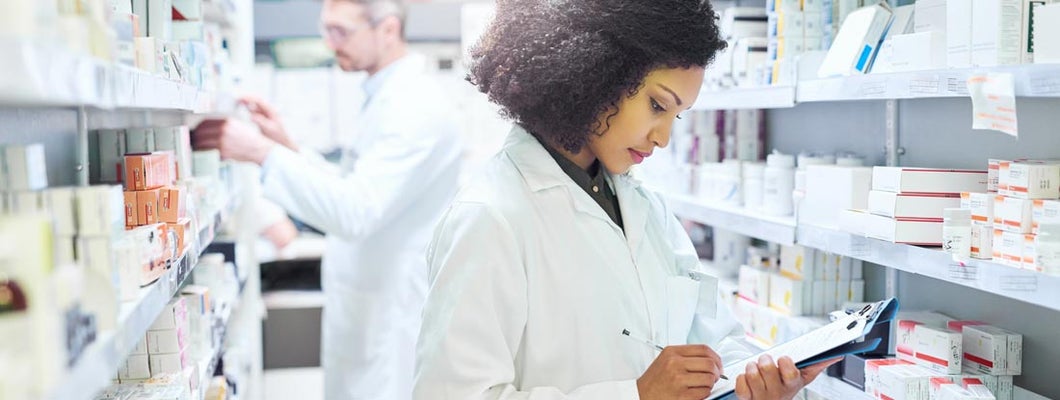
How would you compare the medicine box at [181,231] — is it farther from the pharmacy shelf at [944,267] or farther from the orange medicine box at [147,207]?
the pharmacy shelf at [944,267]

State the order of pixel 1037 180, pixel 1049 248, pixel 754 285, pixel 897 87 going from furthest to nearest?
pixel 754 285, pixel 897 87, pixel 1037 180, pixel 1049 248

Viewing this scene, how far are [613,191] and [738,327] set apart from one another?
44 centimetres

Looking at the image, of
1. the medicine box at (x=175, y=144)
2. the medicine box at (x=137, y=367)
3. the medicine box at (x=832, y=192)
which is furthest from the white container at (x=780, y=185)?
the medicine box at (x=137, y=367)

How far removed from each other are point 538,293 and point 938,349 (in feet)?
3.10

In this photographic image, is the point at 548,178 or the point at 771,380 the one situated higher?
the point at 548,178

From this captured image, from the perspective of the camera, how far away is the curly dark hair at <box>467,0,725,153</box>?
66.2 inches

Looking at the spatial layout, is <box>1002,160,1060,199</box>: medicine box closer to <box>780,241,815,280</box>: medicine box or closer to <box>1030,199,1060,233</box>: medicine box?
<box>1030,199,1060,233</box>: medicine box

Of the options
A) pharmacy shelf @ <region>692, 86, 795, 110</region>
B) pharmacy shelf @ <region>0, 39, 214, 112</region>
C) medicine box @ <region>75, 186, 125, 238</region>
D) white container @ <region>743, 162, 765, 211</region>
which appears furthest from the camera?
white container @ <region>743, 162, 765, 211</region>

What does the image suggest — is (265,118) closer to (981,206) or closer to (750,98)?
(750,98)

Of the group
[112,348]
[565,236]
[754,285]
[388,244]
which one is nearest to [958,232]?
[565,236]

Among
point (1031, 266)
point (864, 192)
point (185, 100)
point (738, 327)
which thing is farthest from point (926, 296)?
point (185, 100)

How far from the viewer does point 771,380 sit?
1678mm

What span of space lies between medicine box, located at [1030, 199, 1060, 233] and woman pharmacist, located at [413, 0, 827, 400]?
47 cm

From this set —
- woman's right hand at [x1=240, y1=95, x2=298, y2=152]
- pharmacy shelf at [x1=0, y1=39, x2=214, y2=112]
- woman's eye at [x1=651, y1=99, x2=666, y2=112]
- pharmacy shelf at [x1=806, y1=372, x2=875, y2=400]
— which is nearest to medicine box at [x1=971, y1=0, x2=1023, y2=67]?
woman's eye at [x1=651, y1=99, x2=666, y2=112]
